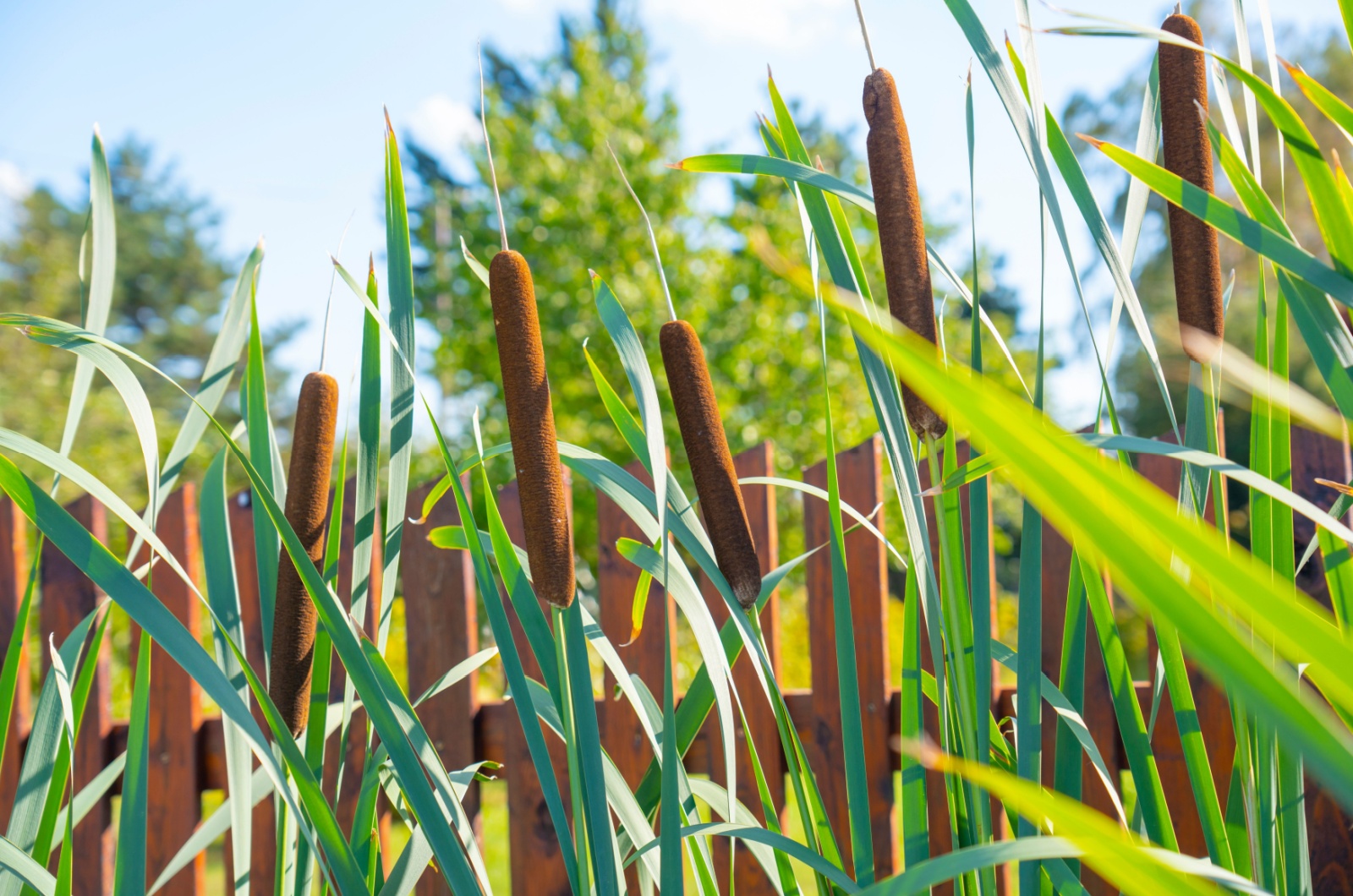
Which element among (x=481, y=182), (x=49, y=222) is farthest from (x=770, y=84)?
(x=49, y=222)

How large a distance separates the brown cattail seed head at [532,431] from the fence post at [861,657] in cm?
110

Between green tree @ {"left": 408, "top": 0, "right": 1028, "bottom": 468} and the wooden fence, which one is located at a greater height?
green tree @ {"left": 408, "top": 0, "right": 1028, "bottom": 468}

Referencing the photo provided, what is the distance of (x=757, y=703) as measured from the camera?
1.64m

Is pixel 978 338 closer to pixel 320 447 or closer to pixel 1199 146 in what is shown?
pixel 1199 146

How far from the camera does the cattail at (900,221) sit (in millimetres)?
470

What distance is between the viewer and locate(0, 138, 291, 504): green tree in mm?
12109

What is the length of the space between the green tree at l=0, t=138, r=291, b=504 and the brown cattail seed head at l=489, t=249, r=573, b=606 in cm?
1319

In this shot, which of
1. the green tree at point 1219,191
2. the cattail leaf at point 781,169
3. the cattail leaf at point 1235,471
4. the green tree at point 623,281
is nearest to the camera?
the cattail leaf at point 1235,471

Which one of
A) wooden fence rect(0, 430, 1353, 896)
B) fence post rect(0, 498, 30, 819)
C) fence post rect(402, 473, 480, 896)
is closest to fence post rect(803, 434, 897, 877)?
wooden fence rect(0, 430, 1353, 896)

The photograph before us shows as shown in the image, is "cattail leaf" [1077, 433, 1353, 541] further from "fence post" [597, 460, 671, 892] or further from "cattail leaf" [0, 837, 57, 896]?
"fence post" [597, 460, 671, 892]

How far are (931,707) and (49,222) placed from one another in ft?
68.8

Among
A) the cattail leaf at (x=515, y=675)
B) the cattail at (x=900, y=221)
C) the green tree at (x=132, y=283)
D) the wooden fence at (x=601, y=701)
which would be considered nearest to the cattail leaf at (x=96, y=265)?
the cattail leaf at (x=515, y=675)

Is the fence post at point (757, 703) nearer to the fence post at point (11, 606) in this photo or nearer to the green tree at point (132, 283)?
the fence post at point (11, 606)

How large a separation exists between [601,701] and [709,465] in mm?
1287
